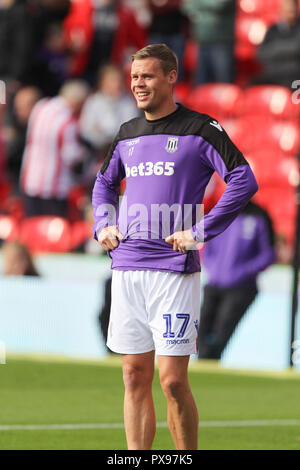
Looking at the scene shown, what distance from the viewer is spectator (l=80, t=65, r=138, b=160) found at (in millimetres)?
14578

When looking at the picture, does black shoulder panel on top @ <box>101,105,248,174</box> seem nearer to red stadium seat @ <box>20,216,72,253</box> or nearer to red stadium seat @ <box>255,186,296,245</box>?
red stadium seat @ <box>20,216,72,253</box>

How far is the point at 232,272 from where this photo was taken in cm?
1064

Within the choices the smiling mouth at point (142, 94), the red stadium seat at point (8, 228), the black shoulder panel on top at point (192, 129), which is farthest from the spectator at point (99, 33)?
the smiling mouth at point (142, 94)

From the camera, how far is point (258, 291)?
1062 centimetres

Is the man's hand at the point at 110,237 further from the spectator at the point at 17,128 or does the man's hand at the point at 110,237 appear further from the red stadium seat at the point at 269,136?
the red stadium seat at the point at 269,136

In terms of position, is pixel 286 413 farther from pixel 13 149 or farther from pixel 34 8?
pixel 34 8

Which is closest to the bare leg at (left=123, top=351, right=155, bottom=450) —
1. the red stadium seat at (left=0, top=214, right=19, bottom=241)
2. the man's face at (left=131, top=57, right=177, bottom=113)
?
the man's face at (left=131, top=57, right=177, bottom=113)

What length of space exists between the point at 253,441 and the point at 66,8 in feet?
32.2

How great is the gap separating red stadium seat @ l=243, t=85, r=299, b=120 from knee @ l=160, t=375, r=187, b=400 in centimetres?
1069

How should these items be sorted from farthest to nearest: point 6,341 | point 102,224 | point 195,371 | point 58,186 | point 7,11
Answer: point 7,11
point 58,186
point 6,341
point 195,371
point 102,224

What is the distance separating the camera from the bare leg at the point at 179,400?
16.4 ft

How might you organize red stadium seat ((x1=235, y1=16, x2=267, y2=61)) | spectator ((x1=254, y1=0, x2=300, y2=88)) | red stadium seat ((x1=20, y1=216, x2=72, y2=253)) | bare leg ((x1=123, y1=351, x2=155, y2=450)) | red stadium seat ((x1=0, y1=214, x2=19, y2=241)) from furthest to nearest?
red stadium seat ((x1=235, y1=16, x2=267, y2=61)), spectator ((x1=254, y1=0, x2=300, y2=88)), red stadium seat ((x1=0, y1=214, x2=19, y2=241)), red stadium seat ((x1=20, y1=216, x2=72, y2=253)), bare leg ((x1=123, y1=351, x2=155, y2=450))

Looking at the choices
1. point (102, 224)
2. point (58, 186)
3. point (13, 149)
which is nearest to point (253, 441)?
point (102, 224)

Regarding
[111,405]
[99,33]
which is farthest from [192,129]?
[99,33]
